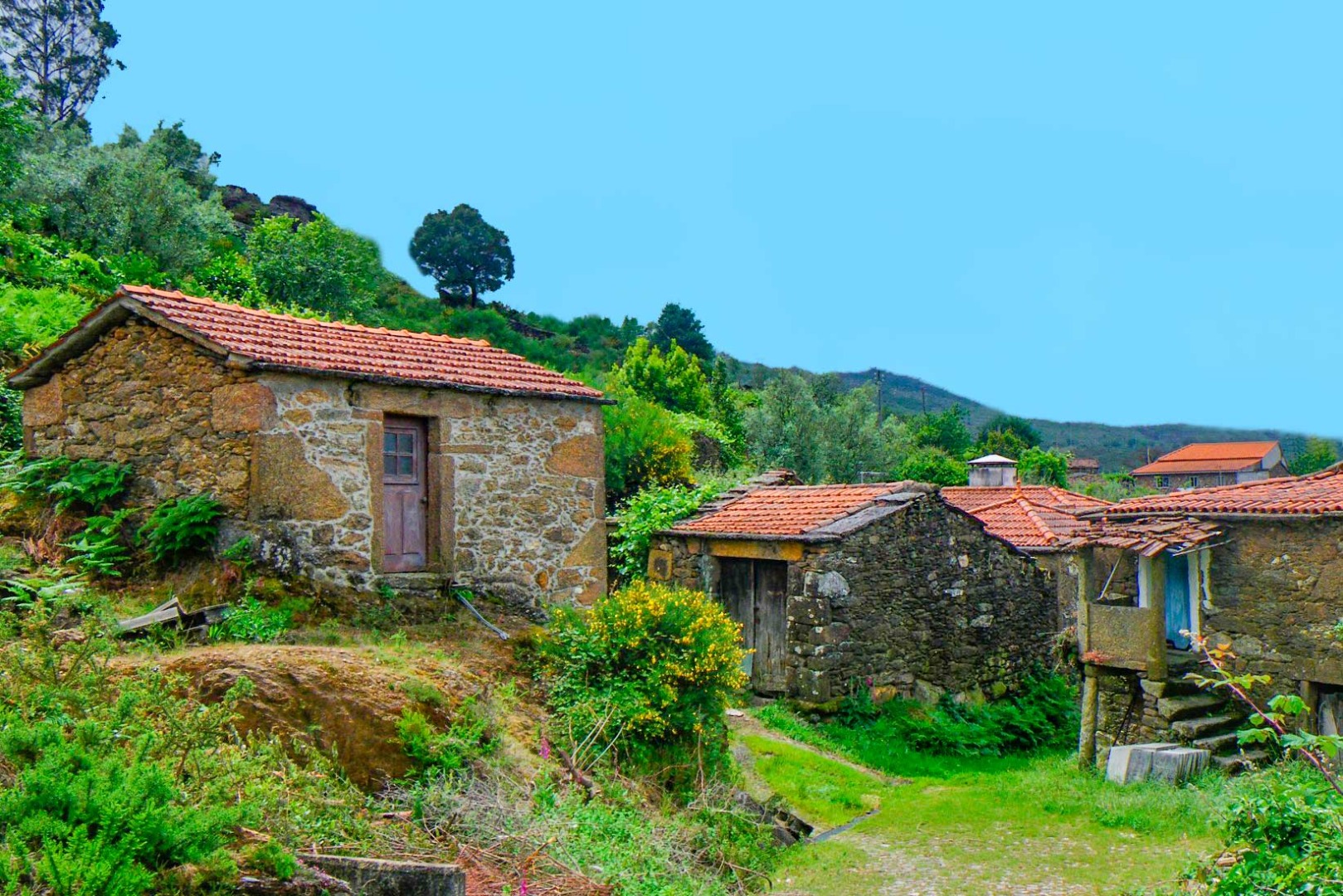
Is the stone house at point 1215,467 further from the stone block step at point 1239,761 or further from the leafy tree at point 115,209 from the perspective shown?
the leafy tree at point 115,209

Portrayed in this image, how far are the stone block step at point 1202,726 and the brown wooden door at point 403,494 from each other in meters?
9.75

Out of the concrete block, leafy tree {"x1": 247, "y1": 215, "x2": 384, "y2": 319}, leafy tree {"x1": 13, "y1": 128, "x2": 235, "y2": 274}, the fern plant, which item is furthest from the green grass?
leafy tree {"x1": 247, "y1": 215, "x2": 384, "y2": 319}

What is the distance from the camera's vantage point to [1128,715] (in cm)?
1409

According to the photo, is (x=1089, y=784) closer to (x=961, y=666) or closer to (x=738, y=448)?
(x=961, y=666)

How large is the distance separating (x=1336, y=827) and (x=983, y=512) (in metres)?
17.0

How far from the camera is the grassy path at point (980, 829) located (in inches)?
360

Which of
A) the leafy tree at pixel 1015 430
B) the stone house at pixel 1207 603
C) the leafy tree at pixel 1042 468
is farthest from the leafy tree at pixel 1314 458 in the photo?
the stone house at pixel 1207 603

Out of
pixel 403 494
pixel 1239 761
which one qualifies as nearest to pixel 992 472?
pixel 1239 761

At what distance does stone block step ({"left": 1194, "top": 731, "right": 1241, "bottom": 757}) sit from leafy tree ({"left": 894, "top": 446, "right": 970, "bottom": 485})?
24916 millimetres

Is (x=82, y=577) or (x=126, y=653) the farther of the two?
(x=82, y=577)

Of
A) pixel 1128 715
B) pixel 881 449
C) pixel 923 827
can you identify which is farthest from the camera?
pixel 881 449

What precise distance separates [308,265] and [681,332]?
2256 cm

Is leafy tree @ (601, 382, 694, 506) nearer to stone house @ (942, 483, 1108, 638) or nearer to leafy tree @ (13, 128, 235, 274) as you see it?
stone house @ (942, 483, 1108, 638)

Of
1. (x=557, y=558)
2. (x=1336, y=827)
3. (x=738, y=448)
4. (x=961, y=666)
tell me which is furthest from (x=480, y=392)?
(x=738, y=448)
